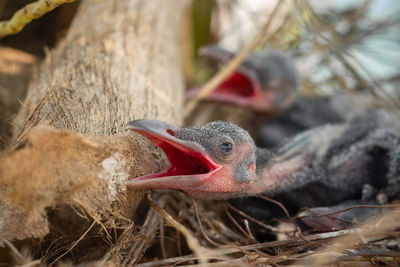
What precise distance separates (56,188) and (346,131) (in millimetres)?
1187

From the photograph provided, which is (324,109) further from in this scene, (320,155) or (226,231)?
(226,231)

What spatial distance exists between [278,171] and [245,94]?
2.50 ft

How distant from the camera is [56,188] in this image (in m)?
0.71

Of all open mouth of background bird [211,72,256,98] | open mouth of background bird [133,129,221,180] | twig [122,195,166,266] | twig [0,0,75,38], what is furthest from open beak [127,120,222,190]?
Answer: open mouth of background bird [211,72,256,98]

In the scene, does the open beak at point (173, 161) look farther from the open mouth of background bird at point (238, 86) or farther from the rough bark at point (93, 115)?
the open mouth of background bird at point (238, 86)

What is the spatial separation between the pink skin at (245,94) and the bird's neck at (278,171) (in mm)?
553

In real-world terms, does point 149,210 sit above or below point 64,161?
below

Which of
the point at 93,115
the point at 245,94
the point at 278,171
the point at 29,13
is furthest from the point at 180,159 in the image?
the point at 245,94

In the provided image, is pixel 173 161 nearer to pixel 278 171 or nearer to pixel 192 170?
→ pixel 192 170

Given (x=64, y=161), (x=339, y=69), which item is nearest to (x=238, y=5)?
(x=339, y=69)

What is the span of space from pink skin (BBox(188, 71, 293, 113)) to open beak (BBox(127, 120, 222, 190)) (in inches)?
29.1

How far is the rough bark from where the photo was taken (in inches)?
27.4

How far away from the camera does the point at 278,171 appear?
118cm

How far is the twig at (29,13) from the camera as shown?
0.84m
